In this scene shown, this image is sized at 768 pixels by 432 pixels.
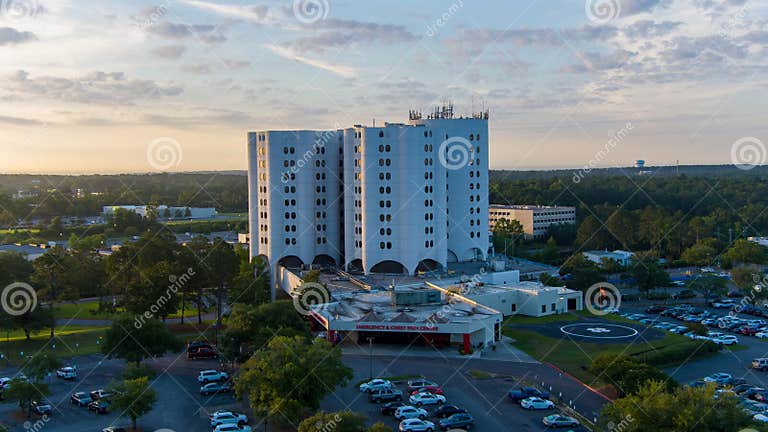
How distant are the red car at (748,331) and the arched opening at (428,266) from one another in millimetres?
23213

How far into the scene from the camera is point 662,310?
166 ft

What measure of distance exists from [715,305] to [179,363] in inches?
1627

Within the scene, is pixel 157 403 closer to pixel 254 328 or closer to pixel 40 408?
pixel 40 408

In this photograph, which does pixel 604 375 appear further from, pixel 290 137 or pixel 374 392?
pixel 290 137

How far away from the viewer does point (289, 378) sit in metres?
25.2

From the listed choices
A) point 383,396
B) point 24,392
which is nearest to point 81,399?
point 24,392

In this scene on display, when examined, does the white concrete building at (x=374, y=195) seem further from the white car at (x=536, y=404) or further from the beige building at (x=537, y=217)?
the beige building at (x=537, y=217)

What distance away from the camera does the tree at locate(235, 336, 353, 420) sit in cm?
2502

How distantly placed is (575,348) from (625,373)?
9.12 m

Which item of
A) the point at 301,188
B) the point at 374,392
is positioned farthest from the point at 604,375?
the point at 301,188

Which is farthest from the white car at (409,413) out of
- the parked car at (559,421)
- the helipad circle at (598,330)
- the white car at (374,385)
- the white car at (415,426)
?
the helipad circle at (598,330)

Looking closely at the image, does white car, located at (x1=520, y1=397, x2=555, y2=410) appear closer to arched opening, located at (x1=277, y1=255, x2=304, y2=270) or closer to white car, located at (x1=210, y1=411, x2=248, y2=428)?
white car, located at (x1=210, y1=411, x2=248, y2=428)

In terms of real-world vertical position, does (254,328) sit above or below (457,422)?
above

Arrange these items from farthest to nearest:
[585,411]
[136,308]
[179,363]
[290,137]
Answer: [290,137] → [136,308] → [179,363] → [585,411]
